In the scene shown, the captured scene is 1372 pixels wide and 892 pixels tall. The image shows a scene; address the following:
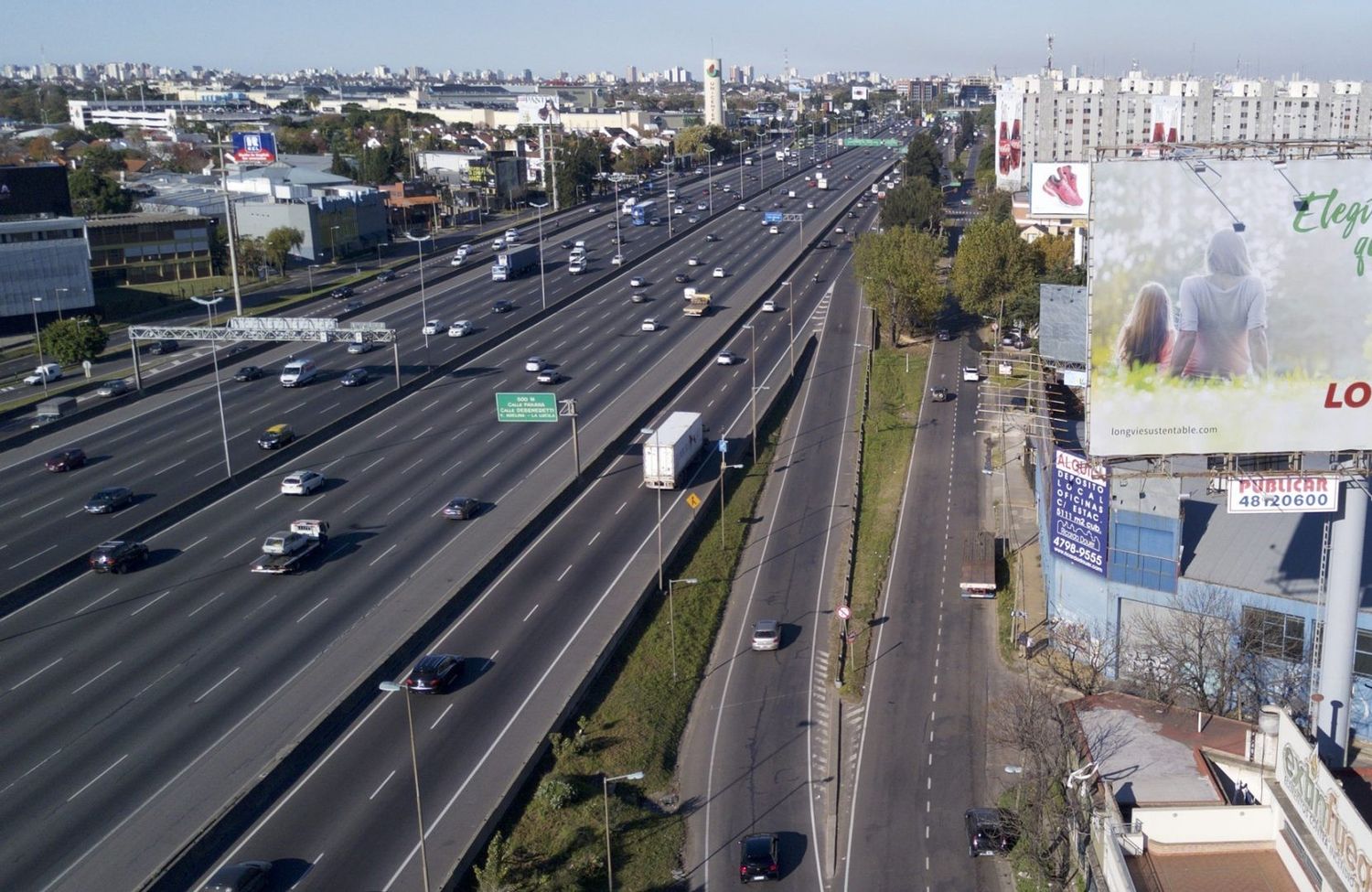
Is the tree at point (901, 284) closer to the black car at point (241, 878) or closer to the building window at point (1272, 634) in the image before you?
the building window at point (1272, 634)

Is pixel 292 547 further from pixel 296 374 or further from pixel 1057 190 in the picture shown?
pixel 1057 190

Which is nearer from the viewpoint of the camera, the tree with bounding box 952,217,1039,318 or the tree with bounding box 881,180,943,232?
the tree with bounding box 952,217,1039,318

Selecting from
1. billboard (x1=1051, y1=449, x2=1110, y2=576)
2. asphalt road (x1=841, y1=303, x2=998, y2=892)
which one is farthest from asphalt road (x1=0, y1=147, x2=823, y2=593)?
billboard (x1=1051, y1=449, x2=1110, y2=576)

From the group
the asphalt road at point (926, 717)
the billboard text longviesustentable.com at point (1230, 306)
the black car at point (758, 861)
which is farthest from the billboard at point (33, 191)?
the billboard text longviesustentable.com at point (1230, 306)

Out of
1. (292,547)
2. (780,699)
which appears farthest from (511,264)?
(780,699)


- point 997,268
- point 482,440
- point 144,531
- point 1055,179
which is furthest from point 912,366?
point 144,531

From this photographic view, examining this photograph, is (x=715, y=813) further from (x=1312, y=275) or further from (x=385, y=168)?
(x=385, y=168)

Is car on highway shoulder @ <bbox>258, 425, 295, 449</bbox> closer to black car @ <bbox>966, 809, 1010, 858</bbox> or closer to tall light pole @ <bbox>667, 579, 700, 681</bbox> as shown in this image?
tall light pole @ <bbox>667, 579, 700, 681</bbox>

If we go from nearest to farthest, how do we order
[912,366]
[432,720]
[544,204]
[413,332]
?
[432,720] → [912,366] → [413,332] → [544,204]
